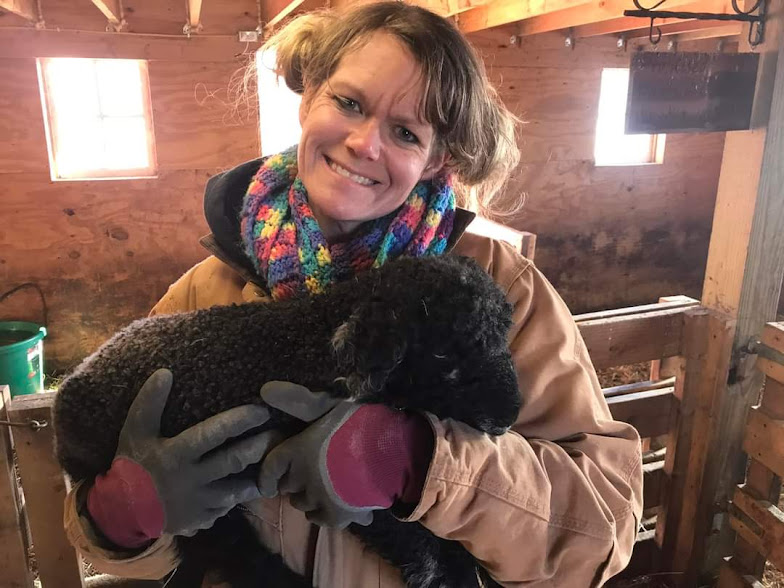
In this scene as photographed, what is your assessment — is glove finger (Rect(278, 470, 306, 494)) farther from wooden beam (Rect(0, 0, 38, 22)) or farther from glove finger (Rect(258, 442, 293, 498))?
wooden beam (Rect(0, 0, 38, 22))

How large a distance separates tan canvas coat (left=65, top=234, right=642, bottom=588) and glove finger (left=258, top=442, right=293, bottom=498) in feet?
0.55

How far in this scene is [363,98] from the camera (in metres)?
0.98

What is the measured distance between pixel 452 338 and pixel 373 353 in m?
0.11

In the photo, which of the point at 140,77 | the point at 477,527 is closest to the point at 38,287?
the point at 140,77

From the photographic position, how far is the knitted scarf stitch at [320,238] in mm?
987

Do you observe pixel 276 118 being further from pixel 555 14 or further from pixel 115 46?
pixel 555 14

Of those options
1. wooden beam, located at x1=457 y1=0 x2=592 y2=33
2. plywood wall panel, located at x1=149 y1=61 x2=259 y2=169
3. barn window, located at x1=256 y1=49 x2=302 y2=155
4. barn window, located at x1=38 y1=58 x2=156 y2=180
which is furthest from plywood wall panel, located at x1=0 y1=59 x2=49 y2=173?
wooden beam, located at x1=457 y1=0 x2=592 y2=33

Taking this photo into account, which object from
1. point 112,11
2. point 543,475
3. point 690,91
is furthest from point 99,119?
point 543,475

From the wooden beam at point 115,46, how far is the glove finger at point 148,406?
361cm

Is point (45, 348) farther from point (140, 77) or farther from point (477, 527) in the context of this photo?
point (477, 527)

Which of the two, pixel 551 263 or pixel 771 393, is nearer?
pixel 771 393

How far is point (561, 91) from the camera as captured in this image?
15.6 ft

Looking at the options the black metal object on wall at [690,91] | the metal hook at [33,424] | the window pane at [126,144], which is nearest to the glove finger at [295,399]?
the metal hook at [33,424]

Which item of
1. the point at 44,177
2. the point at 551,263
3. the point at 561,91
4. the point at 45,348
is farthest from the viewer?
the point at 551,263
